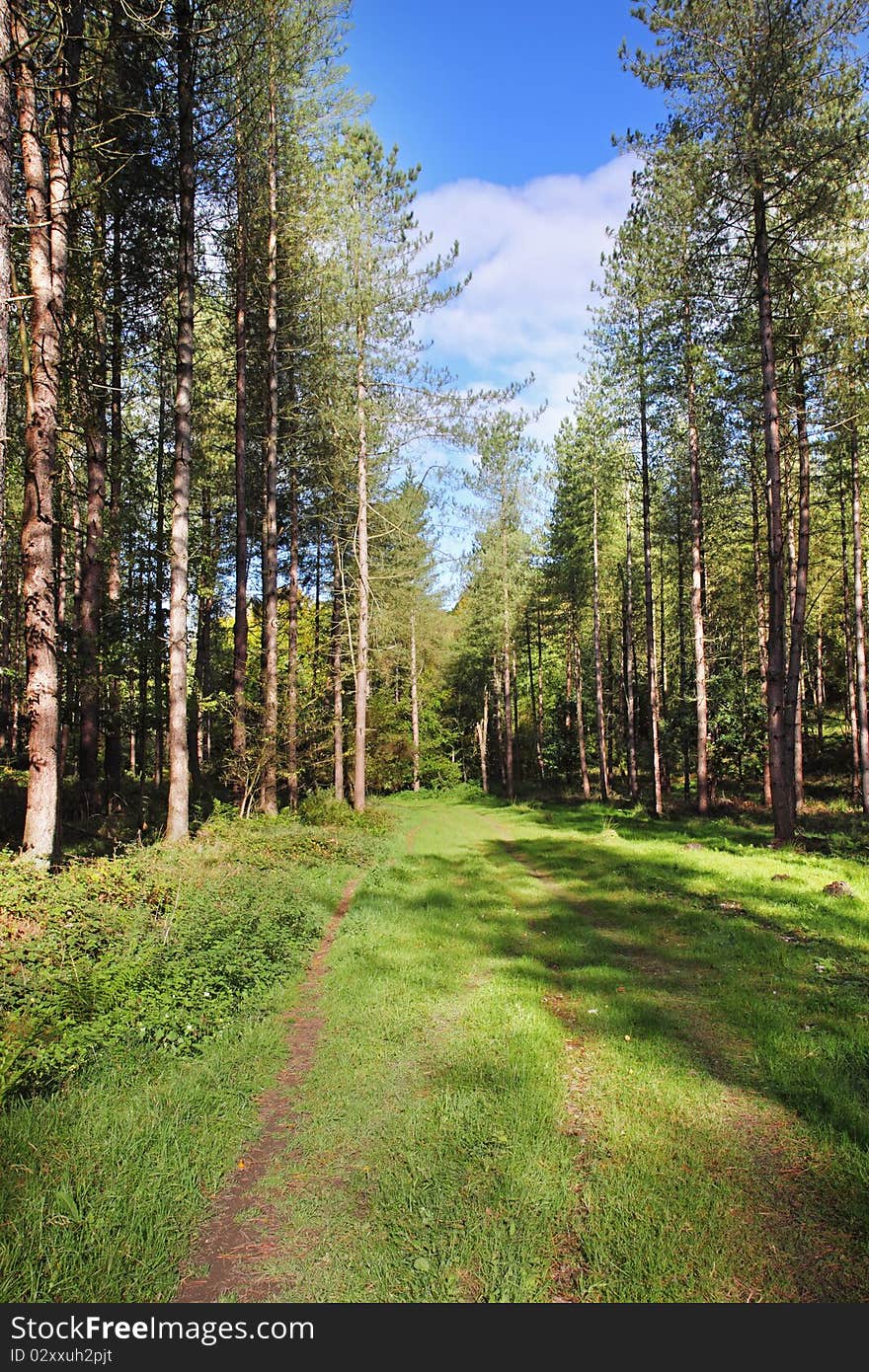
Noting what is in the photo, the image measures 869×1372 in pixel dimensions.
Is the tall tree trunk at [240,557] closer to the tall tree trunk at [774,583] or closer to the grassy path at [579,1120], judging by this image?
the grassy path at [579,1120]

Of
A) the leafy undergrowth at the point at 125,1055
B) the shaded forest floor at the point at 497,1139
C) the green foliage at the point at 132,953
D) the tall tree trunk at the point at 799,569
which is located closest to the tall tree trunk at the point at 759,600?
the tall tree trunk at the point at 799,569

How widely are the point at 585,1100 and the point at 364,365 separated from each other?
19.5 m

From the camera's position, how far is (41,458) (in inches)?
328

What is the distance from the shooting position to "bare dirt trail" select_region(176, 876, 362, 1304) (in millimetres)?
2992

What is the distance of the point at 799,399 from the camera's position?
1642 cm

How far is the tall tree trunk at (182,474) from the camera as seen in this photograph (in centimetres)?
1112

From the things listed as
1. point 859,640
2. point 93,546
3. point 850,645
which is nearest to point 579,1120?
point 93,546

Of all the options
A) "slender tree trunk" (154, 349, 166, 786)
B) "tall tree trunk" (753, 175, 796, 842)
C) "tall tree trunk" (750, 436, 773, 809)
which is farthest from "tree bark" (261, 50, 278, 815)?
"tall tree trunk" (750, 436, 773, 809)

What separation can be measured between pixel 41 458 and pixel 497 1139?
9.35 metres

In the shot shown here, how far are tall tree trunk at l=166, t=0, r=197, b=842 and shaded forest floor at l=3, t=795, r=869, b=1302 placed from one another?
200 inches

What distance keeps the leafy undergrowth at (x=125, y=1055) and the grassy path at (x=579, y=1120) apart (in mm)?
482

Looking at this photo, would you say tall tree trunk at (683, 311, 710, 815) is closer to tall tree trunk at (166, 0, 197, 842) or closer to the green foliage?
tall tree trunk at (166, 0, 197, 842)

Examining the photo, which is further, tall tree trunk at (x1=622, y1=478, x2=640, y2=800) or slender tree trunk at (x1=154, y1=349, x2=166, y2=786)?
tall tree trunk at (x1=622, y1=478, x2=640, y2=800)
